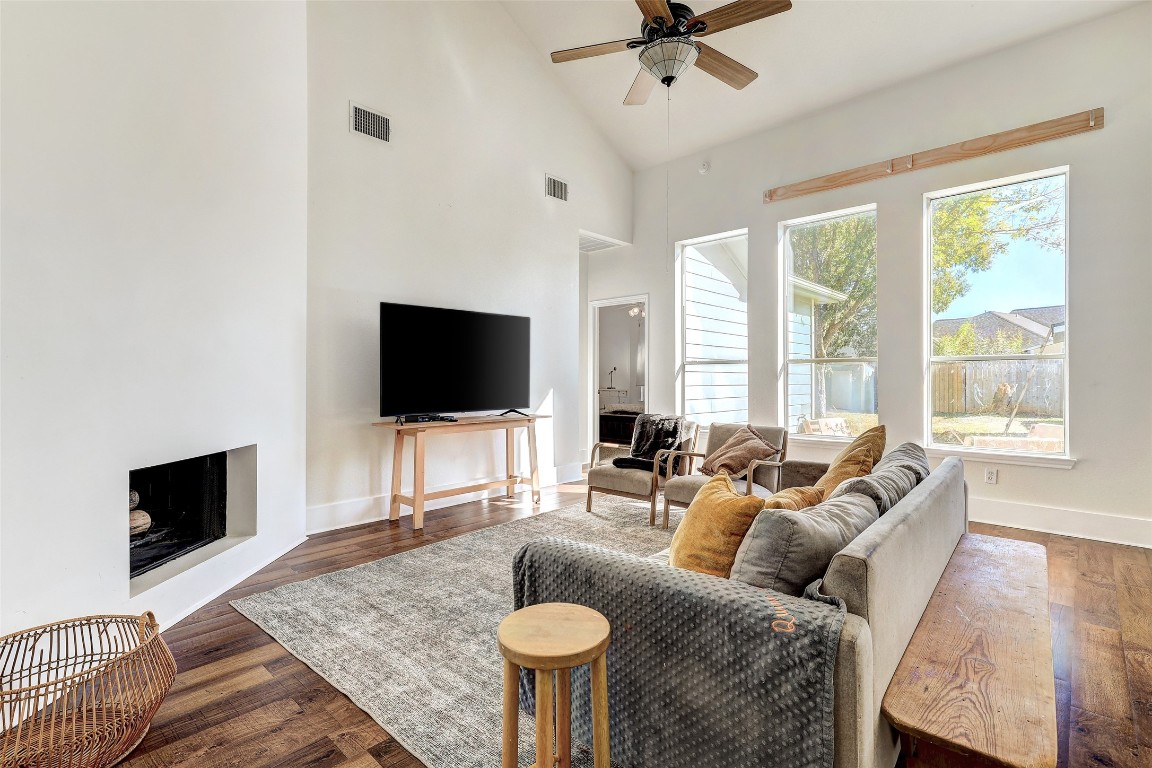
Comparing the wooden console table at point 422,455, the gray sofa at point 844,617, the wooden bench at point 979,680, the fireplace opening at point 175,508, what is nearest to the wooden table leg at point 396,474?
the wooden console table at point 422,455

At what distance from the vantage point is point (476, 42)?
506 cm

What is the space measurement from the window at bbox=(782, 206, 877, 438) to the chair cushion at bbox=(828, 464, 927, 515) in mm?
3214

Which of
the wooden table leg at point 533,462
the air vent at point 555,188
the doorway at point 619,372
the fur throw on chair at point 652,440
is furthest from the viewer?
the doorway at point 619,372

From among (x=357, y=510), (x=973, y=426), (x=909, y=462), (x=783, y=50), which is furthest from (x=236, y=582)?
(x=783, y=50)

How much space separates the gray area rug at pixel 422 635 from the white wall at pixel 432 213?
1199 millimetres

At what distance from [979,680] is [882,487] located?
607mm

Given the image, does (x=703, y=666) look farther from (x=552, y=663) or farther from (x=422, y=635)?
(x=422, y=635)

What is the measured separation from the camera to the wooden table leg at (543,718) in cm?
121

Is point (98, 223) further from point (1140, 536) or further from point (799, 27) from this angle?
point (1140, 536)

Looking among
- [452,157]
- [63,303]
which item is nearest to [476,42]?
[452,157]

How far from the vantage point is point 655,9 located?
10.6 feet

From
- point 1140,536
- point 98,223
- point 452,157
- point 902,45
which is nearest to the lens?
point 98,223

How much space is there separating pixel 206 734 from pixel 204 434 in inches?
57.9

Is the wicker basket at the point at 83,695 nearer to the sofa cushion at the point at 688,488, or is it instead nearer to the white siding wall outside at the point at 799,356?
the sofa cushion at the point at 688,488
